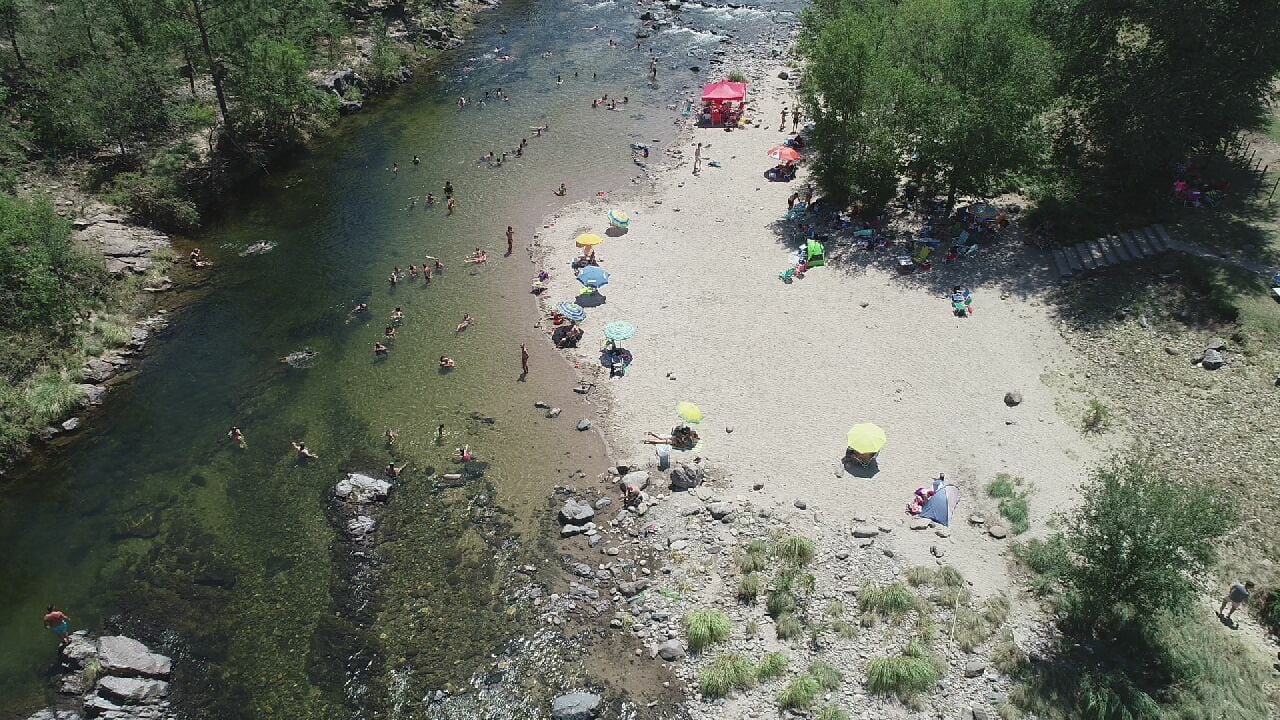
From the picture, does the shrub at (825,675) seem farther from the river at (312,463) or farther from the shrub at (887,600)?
the river at (312,463)

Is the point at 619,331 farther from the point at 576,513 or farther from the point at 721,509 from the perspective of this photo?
the point at 721,509

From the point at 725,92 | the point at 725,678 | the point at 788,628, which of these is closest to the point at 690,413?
the point at 788,628

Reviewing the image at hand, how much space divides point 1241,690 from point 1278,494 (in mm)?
9608

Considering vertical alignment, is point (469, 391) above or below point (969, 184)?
below

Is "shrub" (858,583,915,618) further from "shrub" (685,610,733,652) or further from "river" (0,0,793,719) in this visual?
"river" (0,0,793,719)

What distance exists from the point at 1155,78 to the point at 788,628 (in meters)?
37.3

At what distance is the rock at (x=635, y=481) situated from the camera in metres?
31.5

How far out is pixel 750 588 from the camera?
1054 inches

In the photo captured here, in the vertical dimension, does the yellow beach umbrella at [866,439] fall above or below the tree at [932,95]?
below

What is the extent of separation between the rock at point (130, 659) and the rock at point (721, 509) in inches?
825

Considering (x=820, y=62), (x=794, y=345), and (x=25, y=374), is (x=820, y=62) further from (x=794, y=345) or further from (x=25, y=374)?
(x=25, y=374)

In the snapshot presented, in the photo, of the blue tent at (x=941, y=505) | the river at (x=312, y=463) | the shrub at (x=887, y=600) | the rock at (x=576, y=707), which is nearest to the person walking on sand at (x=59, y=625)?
the river at (x=312, y=463)

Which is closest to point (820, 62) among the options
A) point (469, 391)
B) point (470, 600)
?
point (469, 391)

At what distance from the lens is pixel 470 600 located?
2800 cm
